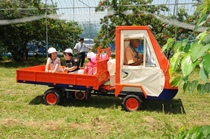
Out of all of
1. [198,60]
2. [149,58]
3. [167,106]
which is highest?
[198,60]

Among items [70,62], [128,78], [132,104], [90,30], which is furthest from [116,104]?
[90,30]

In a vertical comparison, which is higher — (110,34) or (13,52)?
(110,34)

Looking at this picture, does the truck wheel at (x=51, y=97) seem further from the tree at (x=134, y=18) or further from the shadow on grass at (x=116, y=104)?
the tree at (x=134, y=18)

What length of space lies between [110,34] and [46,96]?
707 centimetres

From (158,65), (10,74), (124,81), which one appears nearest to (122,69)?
(124,81)

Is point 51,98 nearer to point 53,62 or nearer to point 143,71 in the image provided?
point 53,62

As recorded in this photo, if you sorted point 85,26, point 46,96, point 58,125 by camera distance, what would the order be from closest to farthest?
point 58,125
point 46,96
point 85,26

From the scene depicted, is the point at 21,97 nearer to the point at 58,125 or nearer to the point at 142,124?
the point at 58,125

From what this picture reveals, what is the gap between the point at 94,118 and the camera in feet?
15.9

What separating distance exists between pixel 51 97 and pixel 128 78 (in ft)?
5.92

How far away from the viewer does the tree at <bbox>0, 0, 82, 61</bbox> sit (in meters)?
12.4

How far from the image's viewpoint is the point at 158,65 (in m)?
5.07

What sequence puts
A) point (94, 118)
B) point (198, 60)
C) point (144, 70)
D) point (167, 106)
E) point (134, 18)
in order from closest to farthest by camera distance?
point (198, 60) < point (94, 118) < point (144, 70) < point (167, 106) < point (134, 18)

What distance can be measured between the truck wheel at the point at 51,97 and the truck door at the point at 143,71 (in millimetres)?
1508
